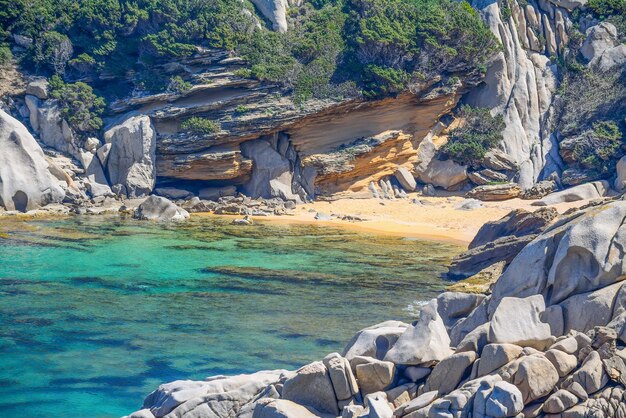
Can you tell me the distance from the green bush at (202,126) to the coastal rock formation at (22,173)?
7473 mm

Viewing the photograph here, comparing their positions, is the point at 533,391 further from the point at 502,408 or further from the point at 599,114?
the point at 599,114

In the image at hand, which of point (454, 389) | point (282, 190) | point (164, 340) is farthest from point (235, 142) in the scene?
point (454, 389)

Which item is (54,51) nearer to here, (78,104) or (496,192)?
(78,104)

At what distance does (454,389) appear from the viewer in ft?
33.7

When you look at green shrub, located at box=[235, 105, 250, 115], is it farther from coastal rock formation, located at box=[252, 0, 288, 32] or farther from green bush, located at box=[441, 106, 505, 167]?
green bush, located at box=[441, 106, 505, 167]

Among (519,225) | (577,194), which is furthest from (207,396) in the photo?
(577,194)

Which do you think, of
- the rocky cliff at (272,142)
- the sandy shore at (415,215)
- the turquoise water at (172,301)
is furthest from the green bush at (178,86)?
the turquoise water at (172,301)

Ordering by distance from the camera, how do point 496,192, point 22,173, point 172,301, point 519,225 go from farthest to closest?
point 496,192, point 22,173, point 519,225, point 172,301

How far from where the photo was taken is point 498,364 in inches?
400

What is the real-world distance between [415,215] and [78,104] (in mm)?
19397

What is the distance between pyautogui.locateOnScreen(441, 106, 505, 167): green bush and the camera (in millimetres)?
42188

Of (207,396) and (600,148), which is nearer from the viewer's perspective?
(207,396)

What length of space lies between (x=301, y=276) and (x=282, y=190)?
700 inches

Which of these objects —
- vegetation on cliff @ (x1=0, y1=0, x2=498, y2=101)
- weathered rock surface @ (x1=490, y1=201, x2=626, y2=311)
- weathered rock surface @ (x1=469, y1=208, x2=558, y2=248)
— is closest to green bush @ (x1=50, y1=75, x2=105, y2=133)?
vegetation on cliff @ (x1=0, y1=0, x2=498, y2=101)
